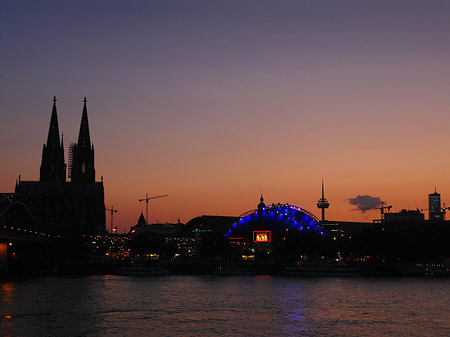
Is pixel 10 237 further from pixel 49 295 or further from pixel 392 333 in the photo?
pixel 392 333

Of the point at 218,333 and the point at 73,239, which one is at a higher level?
the point at 73,239

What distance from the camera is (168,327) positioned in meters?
66.1

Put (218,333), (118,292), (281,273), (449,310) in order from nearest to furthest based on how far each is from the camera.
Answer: (218,333) → (449,310) → (118,292) → (281,273)

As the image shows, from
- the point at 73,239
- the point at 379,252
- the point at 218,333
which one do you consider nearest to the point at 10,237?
the point at 73,239

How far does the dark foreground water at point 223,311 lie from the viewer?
211 feet

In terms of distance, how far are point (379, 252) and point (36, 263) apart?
89251 mm

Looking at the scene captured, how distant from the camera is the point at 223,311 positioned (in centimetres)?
7881

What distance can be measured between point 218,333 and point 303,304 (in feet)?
87.5

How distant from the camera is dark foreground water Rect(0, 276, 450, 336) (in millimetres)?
64438

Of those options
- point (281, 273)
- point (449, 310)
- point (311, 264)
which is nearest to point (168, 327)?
point (449, 310)

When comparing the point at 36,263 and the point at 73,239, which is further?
the point at 73,239

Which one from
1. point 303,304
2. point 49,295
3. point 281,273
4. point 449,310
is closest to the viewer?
point 449,310

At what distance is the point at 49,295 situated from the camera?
97000 millimetres

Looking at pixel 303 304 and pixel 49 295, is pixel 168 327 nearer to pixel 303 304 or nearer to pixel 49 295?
pixel 303 304
